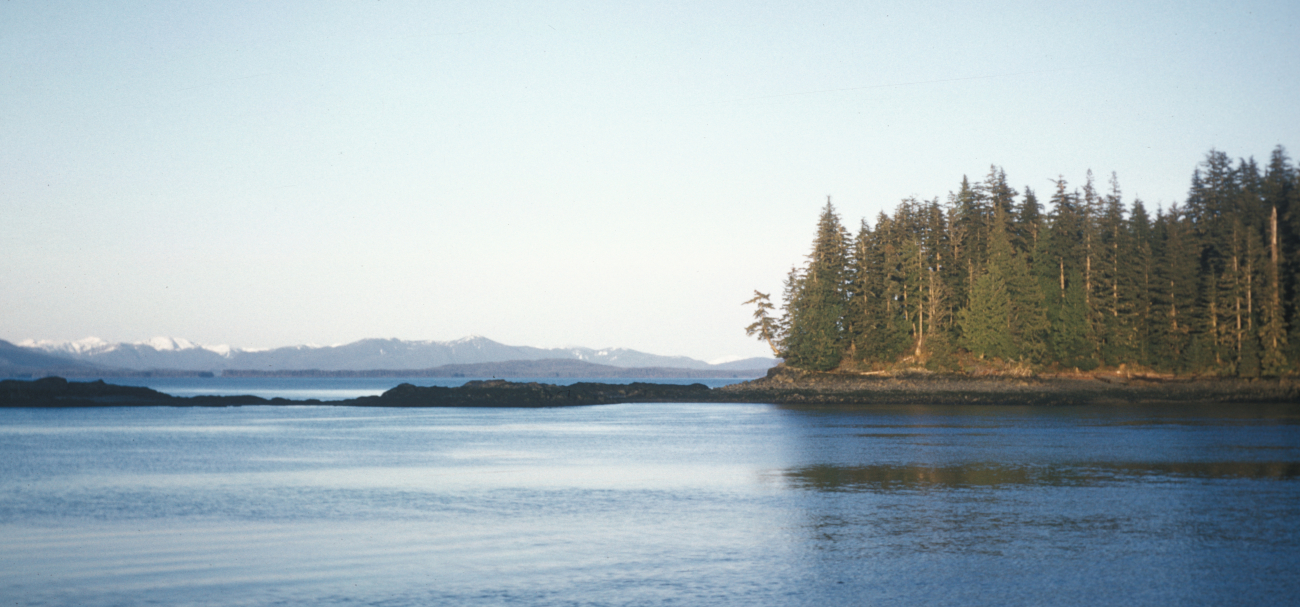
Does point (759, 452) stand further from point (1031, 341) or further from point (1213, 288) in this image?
point (1213, 288)

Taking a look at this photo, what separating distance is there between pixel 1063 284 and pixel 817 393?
91.9 ft

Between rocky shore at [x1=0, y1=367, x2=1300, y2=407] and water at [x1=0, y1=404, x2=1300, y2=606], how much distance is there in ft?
105

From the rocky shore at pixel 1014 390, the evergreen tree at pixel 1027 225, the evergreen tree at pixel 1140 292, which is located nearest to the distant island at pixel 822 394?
the rocky shore at pixel 1014 390

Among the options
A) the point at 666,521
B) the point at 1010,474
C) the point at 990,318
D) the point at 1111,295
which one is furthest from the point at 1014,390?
the point at 666,521

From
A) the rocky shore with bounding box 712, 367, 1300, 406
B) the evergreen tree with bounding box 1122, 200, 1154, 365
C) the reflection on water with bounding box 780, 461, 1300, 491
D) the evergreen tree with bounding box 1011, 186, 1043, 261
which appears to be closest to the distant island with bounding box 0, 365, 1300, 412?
the rocky shore with bounding box 712, 367, 1300, 406

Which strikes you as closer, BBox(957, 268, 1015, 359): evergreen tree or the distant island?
the distant island

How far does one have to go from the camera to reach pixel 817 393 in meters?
82.8

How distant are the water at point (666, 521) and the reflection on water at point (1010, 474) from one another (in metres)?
0.17

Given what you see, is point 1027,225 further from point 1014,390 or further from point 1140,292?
point 1014,390

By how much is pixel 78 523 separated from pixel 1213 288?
8512cm

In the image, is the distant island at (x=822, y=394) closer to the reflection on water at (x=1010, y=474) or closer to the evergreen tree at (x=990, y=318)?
the evergreen tree at (x=990, y=318)

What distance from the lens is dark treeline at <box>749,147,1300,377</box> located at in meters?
77.2

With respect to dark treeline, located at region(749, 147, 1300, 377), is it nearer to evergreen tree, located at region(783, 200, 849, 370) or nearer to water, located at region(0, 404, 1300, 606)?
evergreen tree, located at region(783, 200, 849, 370)

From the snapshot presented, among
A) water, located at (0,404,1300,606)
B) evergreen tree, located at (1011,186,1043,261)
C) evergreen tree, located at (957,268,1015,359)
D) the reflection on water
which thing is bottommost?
water, located at (0,404,1300,606)
